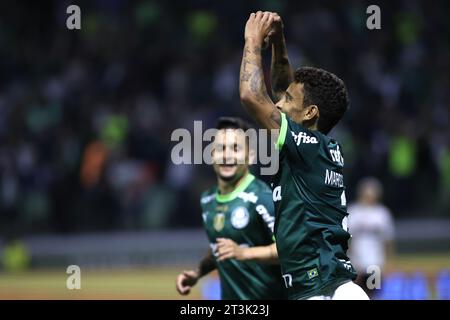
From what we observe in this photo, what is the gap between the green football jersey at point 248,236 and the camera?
7492 mm

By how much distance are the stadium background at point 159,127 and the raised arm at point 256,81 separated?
8582 mm

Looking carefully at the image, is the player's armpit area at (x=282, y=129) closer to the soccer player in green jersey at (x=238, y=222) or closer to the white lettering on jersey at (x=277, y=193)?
the white lettering on jersey at (x=277, y=193)

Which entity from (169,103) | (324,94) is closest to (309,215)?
(324,94)

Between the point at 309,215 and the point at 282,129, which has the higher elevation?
the point at 282,129

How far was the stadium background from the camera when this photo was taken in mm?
16172

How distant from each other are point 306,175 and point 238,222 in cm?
195

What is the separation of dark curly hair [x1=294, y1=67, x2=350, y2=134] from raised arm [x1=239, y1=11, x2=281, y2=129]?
0.31m

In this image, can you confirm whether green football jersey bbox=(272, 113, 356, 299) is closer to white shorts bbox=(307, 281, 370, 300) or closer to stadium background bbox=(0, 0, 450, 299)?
white shorts bbox=(307, 281, 370, 300)

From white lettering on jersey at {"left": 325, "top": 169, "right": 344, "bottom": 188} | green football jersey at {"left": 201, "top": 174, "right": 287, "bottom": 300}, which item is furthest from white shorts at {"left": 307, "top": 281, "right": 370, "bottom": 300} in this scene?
green football jersey at {"left": 201, "top": 174, "right": 287, "bottom": 300}

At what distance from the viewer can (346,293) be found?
219 inches

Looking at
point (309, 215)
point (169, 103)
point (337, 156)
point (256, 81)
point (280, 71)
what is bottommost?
point (309, 215)

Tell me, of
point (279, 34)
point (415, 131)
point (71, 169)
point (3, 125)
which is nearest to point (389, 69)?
point (415, 131)

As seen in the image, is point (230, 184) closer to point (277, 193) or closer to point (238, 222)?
point (238, 222)

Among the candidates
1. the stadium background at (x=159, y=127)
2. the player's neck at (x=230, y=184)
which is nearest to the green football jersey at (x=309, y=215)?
the player's neck at (x=230, y=184)
